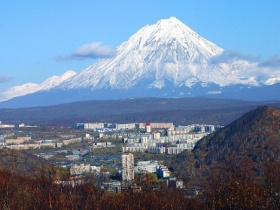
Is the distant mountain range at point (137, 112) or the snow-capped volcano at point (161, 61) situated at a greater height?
the snow-capped volcano at point (161, 61)

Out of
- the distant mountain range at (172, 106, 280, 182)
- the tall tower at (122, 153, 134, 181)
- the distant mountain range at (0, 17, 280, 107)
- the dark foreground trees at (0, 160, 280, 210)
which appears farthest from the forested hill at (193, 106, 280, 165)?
the distant mountain range at (0, 17, 280, 107)

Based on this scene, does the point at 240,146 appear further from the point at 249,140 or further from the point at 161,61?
the point at 161,61

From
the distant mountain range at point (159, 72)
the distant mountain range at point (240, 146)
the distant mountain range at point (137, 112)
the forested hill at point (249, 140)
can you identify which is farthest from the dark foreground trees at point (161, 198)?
the distant mountain range at point (159, 72)

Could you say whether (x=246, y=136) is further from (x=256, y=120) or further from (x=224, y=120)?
(x=224, y=120)

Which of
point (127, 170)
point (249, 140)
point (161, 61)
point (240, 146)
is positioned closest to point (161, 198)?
point (127, 170)

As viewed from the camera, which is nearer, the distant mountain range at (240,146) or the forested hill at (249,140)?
the distant mountain range at (240,146)

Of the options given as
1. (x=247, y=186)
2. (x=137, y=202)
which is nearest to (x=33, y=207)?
(x=137, y=202)

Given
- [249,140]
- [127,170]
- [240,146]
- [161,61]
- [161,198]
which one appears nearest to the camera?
[161,198]

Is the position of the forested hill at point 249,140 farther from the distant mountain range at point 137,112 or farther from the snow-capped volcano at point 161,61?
the snow-capped volcano at point 161,61

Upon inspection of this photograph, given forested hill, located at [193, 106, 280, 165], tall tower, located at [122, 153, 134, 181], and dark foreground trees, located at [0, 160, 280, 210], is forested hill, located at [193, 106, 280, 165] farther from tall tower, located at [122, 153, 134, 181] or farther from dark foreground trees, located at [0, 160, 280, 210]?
dark foreground trees, located at [0, 160, 280, 210]
